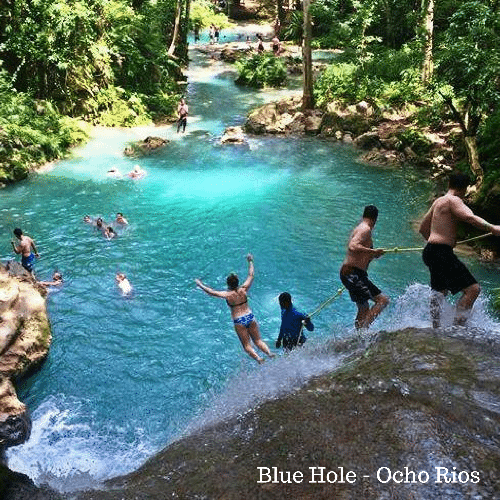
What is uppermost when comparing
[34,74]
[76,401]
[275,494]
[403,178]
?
[34,74]

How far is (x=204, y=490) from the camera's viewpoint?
16.0 feet

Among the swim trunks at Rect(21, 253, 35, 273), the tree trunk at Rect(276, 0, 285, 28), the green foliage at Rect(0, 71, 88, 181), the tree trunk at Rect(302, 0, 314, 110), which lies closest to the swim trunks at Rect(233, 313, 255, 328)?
the swim trunks at Rect(21, 253, 35, 273)

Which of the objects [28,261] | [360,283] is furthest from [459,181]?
[28,261]

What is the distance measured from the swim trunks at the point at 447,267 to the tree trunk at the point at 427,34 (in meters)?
19.4

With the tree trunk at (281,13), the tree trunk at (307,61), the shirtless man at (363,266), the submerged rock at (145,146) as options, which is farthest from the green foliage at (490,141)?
the tree trunk at (281,13)

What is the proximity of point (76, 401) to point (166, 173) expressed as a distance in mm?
12860

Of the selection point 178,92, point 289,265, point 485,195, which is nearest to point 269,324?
point 289,265

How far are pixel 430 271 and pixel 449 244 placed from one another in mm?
485

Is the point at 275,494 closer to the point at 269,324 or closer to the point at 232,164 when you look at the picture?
the point at 269,324

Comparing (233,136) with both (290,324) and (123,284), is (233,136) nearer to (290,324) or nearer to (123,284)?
(123,284)

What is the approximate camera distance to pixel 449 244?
688cm

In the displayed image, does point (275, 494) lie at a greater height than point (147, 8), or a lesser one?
lesser

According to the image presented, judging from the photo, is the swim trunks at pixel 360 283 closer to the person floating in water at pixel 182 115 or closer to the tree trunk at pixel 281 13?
the person floating in water at pixel 182 115

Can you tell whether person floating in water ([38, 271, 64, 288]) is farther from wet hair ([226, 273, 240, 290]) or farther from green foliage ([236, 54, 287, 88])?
green foliage ([236, 54, 287, 88])
